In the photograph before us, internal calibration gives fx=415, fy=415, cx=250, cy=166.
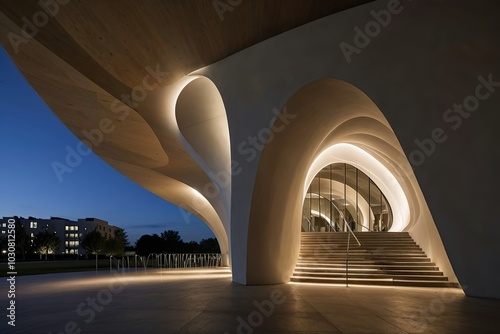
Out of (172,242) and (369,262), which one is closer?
(369,262)

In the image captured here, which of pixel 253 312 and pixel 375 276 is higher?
pixel 253 312

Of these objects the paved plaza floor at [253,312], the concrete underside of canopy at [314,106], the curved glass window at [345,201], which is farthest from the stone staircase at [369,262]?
the curved glass window at [345,201]

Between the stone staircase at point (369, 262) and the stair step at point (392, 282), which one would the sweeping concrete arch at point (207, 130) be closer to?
the stone staircase at point (369, 262)

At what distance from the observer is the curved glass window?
25.5m

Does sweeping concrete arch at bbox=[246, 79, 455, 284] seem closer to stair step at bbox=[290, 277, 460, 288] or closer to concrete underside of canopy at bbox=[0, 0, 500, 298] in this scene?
concrete underside of canopy at bbox=[0, 0, 500, 298]

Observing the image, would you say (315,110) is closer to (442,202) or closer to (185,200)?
(442,202)

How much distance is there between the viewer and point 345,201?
83.2 feet

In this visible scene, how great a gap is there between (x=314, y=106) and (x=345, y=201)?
51.8 feet

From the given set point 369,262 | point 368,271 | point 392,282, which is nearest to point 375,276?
point 368,271

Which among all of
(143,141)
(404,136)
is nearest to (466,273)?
(404,136)

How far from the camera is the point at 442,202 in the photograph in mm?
8078

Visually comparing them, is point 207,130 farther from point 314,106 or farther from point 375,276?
point 375,276

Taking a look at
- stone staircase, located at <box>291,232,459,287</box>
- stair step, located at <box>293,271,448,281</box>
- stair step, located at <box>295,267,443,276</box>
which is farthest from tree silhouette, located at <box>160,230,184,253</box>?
stair step, located at <box>293,271,448,281</box>

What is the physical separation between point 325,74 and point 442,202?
364 centimetres
